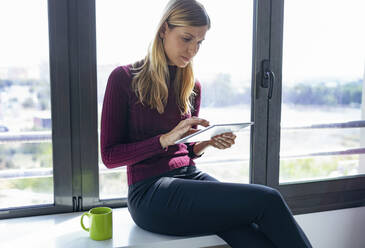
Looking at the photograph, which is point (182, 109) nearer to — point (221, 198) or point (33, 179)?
point (221, 198)

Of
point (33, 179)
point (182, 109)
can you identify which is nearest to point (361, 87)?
point (182, 109)

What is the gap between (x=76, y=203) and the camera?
1.49m

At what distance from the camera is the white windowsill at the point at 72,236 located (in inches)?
46.7

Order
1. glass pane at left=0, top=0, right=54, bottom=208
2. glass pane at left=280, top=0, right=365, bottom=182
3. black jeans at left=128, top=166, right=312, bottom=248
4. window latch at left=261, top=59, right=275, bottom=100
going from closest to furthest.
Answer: black jeans at left=128, top=166, right=312, bottom=248 < glass pane at left=0, top=0, right=54, bottom=208 < window latch at left=261, top=59, right=275, bottom=100 < glass pane at left=280, top=0, right=365, bottom=182

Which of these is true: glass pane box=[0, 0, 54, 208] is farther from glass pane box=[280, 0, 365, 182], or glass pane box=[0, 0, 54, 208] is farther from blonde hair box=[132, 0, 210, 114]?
glass pane box=[280, 0, 365, 182]

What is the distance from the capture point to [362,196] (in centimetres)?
190

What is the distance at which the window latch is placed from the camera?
162 cm

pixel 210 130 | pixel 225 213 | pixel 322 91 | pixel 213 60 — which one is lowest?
pixel 225 213

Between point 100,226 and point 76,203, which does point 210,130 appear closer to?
point 100,226

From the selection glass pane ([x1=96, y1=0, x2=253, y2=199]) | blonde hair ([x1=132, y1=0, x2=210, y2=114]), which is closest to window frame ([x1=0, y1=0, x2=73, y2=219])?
glass pane ([x1=96, y1=0, x2=253, y2=199])

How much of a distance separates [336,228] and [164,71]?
1.29 m

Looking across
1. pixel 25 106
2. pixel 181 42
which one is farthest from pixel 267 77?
pixel 25 106

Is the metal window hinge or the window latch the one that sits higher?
the window latch

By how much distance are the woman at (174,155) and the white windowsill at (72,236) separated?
4 centimetres
